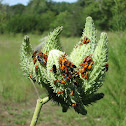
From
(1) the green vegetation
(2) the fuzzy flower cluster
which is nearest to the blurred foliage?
(1) the green vegetation

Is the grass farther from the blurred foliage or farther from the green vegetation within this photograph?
the blurred foliage

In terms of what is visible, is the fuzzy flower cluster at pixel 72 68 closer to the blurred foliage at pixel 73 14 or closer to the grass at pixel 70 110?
the grass at pixel 70 110

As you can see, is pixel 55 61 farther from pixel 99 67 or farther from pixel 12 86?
pixel 12 86

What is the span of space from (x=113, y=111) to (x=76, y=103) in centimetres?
369

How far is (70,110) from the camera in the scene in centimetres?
593

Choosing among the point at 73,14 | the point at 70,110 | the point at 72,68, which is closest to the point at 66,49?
the point at 72,68

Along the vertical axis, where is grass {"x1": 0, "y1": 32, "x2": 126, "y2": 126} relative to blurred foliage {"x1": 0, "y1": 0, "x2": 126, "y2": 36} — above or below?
below

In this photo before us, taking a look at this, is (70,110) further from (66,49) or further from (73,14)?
(66,49)

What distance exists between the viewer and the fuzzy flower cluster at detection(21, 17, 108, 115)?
878 mm

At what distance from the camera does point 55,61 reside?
2.90 feet

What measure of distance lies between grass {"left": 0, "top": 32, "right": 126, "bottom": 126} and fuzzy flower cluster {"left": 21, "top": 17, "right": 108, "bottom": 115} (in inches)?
47.3

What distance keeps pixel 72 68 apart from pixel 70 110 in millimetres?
5278

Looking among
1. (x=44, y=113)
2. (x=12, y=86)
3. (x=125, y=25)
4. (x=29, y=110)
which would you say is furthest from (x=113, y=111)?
(x=12, y=86)

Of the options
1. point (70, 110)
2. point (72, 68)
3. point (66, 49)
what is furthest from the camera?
point (70, 110)
